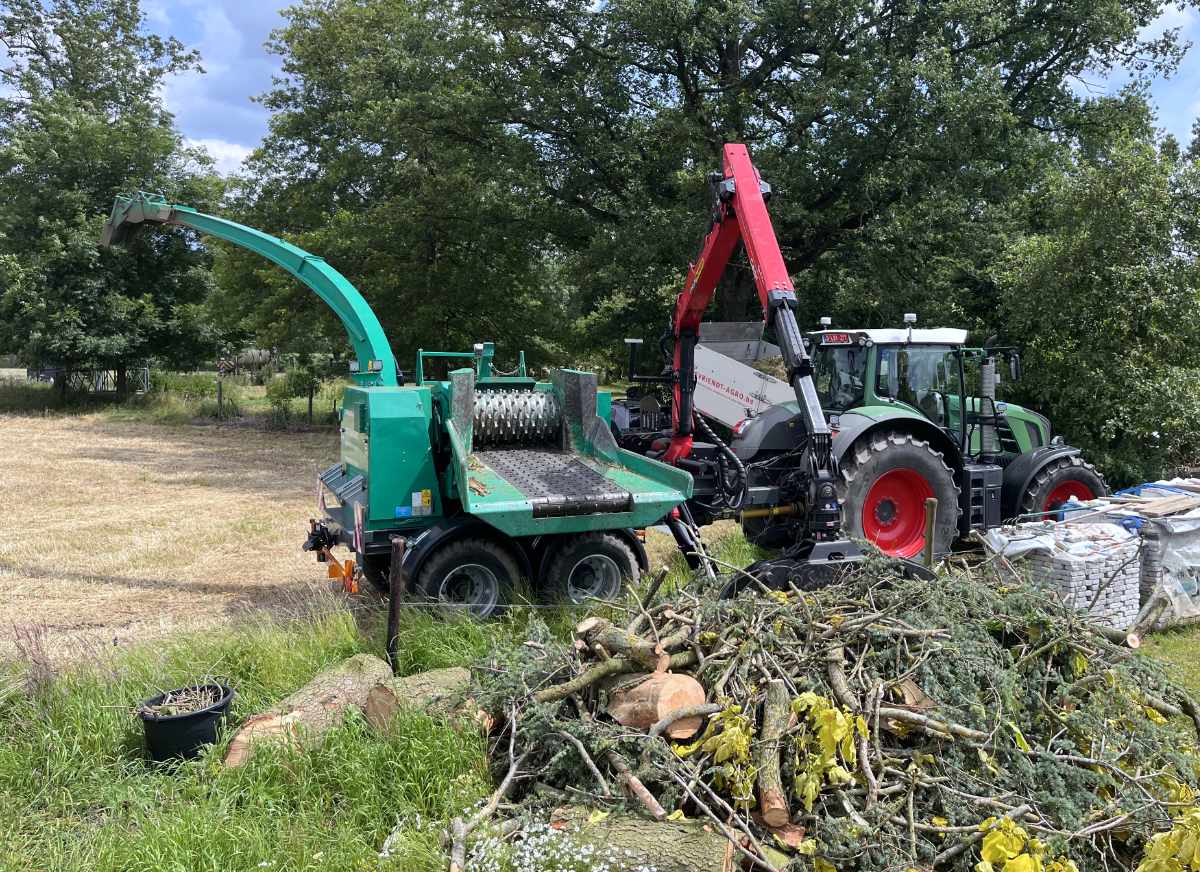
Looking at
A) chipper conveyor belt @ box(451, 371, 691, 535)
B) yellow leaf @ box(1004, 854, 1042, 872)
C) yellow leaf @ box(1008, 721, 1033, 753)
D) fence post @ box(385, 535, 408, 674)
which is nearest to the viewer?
yellow leaf @ box(1004, 854, 1042, 872)

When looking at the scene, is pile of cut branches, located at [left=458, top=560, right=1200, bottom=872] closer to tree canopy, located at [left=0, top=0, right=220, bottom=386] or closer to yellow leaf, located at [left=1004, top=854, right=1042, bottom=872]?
yellow leaf, located at [left=1004, top=854, right=1042, bottom=872]

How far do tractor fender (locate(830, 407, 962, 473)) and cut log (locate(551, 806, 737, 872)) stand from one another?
13.5 ft

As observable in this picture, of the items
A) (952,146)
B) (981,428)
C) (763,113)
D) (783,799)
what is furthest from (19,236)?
(783,799)

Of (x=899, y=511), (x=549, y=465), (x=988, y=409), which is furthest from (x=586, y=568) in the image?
(x=988, y=409)

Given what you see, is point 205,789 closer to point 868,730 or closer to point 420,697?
point 420,697

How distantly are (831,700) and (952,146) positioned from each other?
34.9 feet

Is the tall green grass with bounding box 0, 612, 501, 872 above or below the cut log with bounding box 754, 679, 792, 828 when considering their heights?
below

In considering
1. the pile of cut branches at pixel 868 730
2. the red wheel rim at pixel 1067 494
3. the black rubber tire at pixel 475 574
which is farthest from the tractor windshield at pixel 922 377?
the black rubber tire at pixel 475 574

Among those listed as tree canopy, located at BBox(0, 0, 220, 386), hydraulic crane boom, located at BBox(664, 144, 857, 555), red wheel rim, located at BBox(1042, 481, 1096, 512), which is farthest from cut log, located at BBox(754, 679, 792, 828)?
tree canopy, located at BBox(0, 0, 220, 386)

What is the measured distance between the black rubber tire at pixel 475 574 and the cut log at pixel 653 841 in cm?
261

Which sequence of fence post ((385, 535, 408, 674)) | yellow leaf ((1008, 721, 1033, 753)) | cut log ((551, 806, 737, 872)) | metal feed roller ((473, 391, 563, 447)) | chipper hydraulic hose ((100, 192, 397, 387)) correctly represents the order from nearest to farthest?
cut log ((551, 806, 737, 872)), yellow leaf ((1008, 721, 1033, 753)), fence post ((385, 535, 408, 674)), metal feed roller ((473, 391, 563, 447)), chipper hydraulic hose ((100, 192, 397, 387))

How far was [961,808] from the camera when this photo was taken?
131 inches

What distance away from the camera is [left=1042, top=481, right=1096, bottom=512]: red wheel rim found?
316 inches

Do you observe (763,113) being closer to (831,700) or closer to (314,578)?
(314,578)
